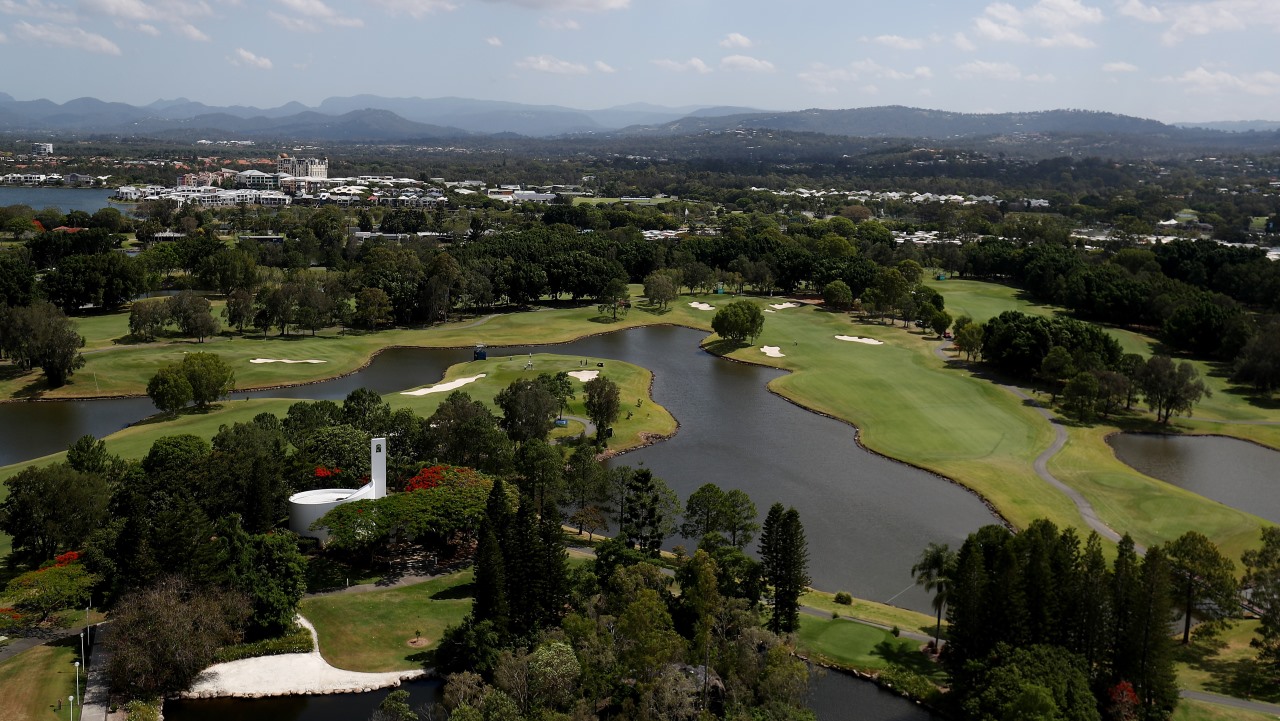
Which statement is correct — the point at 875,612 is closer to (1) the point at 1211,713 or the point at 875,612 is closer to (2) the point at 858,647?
(2) the point at 858,647

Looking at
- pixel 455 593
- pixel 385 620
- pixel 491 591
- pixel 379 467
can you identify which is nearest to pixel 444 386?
pixel 379 467

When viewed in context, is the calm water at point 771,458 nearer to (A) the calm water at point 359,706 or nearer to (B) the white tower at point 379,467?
(A) the calm water at point 359,706

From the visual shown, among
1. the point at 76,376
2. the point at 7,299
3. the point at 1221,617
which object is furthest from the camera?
the point at 7,299

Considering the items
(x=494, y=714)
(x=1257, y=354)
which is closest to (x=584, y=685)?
(x=494, y=714)

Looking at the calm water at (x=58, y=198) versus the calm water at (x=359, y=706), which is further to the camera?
the calm water at (x=58, y=198)

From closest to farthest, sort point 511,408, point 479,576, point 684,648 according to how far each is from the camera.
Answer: point 684,648, point 479,576, point 511,408

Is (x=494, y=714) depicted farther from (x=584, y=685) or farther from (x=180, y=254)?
(x=180, y=254)

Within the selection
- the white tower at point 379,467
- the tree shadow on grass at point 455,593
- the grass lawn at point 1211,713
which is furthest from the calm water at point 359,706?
the white tower at point 379,467
